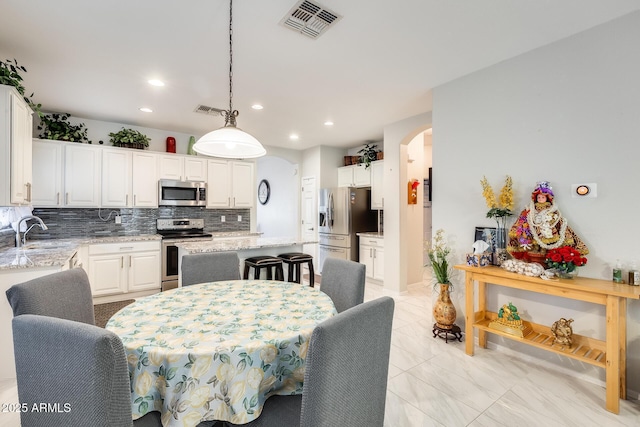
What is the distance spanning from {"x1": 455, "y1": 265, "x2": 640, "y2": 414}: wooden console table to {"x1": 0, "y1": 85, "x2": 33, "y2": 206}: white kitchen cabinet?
3849 mm

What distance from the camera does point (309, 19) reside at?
2.09 m

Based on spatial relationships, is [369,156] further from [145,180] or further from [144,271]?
[144,271]

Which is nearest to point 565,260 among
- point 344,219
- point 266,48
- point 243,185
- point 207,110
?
point 266,48

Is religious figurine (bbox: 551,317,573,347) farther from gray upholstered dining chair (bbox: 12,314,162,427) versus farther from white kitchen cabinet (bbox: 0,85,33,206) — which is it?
white kitchen cabinet (bbox: 0,85,33,206)

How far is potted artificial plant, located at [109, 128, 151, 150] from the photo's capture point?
175 inches

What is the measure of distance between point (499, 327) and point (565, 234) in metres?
0.90

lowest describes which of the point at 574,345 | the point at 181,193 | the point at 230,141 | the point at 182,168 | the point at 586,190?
the point at 574,345

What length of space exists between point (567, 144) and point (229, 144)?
2584 millimetres

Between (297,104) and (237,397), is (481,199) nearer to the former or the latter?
(297,104)

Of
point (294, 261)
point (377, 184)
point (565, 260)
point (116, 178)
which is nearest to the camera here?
point (565, 260)

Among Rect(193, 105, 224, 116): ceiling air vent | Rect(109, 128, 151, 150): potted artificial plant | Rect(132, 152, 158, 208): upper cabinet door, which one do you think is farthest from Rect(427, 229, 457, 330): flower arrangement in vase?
Rect(109, 128, 151, 150): potted artificial plant

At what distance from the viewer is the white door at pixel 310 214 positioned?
6.05m

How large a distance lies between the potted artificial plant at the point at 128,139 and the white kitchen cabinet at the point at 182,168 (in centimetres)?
34

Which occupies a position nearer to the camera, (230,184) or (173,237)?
(173,237)
